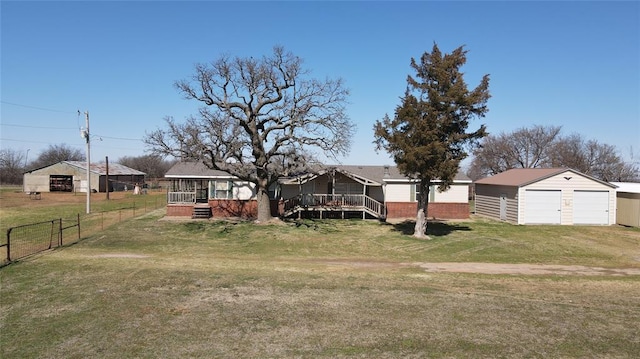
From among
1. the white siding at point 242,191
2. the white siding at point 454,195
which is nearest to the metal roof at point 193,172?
the white siding at point 242,191

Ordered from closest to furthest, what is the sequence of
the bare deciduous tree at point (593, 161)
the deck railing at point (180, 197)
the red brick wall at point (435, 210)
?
the deck railing at point (180, 197) → the red brick wall at point (435, 210) → the bare deciduous tree at point (593, 161)

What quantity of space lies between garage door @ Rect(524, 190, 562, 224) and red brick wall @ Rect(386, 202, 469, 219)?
4.26m

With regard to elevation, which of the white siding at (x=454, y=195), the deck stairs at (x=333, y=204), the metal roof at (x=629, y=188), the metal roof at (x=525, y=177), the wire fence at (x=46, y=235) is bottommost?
the wire fence at (x=46, y=235)

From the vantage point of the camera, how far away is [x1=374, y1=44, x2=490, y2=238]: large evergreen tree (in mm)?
19609

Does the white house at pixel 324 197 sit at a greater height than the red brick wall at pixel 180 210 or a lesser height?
greater

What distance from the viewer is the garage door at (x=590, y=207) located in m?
27.6

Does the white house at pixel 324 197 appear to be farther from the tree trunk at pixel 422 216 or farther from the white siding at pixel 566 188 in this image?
the tree trunk at pixel 422 216

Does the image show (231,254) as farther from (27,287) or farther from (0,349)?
(0,349)

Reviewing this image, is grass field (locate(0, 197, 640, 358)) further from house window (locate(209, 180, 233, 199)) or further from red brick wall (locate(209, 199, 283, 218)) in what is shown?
house window (locate(209, 180, 233, 199))

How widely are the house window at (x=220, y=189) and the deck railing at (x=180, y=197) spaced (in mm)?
1680

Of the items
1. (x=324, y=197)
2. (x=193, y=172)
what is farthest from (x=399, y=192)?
(x=193, y=172)

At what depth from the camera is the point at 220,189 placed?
29.8m

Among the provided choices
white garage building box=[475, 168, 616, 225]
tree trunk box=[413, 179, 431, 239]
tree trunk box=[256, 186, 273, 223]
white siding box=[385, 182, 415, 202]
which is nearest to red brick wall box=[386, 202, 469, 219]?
white siding box=[385, 182, 415, 202]

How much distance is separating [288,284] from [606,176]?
5707 cm
